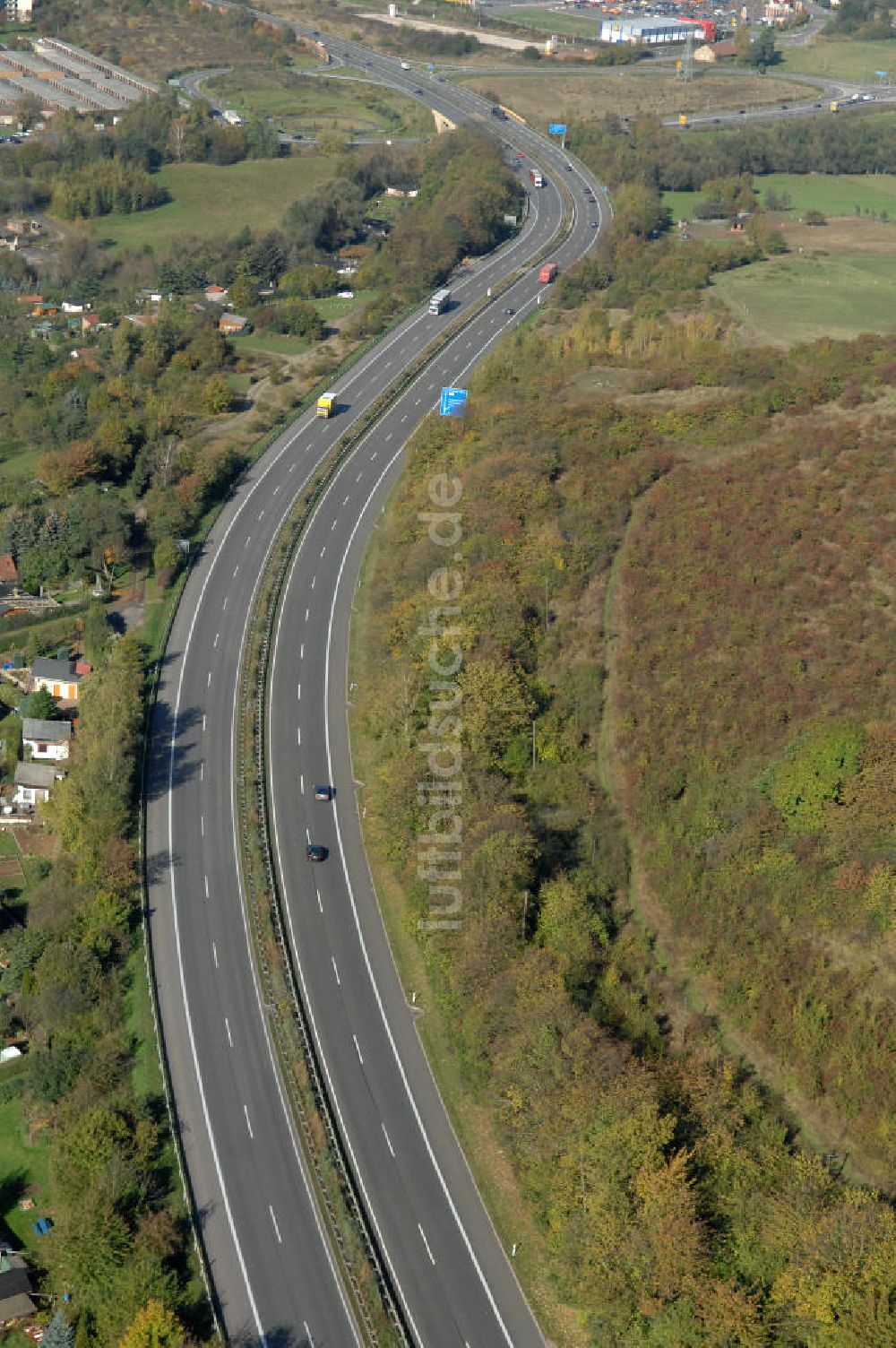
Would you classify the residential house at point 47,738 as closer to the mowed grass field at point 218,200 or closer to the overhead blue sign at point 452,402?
the overhead blue sign at point 452,402

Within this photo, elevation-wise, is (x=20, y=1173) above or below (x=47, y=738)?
below

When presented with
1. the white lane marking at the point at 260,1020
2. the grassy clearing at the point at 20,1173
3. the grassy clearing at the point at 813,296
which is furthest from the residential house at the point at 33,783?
the grassy clearing at the point at 813,296

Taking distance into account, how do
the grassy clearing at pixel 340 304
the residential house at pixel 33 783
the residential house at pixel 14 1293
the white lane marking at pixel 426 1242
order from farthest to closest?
the grassy clearing at pixel 340 304
the residential house at pixel 33 783
the white lane marking at pixel 426 1242
the residential house at pixel 14 1293

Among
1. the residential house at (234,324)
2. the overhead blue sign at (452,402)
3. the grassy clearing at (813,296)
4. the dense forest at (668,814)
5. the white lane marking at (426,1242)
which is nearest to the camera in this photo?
the dense forest at (668,814)

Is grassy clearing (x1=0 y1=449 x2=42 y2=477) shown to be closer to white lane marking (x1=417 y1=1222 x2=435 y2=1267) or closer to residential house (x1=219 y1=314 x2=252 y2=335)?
residential house (x1=219 y1=314 x2=252 y2=335)

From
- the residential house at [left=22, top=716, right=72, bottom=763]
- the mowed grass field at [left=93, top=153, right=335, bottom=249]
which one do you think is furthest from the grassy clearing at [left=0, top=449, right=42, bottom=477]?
the mowed grass field at [left=93, top=153, right=335, bottom=249]

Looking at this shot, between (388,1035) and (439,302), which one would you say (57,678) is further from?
(439,302)

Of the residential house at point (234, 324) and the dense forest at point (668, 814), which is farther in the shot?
the residential house at point (234, 324)

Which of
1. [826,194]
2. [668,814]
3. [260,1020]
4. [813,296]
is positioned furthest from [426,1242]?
[826,194]
